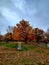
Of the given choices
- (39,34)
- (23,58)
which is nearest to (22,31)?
(39,34)

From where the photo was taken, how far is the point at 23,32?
178ft

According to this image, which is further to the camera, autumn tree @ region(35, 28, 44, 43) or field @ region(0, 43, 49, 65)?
autumn tree @ region(35, 28, 44, 43)

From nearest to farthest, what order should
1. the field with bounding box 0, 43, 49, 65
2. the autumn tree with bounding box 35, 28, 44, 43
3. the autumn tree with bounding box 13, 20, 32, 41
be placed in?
the field with bounding box 0, 43, 49, 65, the autumn tree with bounding box 13, 20, 32, 41, the autumn tree with bounding box 35, 28, 44, 43

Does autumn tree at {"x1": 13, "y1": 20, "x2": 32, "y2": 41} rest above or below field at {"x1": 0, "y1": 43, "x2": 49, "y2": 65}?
above

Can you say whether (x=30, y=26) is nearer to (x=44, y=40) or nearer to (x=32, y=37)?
(x=32, y=37)

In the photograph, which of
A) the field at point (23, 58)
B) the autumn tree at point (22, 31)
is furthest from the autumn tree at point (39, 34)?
the field at point (23, 58)

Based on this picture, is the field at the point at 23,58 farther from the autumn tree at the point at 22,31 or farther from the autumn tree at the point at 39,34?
the autumn tree at the point at 39,34

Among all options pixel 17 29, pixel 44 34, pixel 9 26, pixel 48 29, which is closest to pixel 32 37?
pixel 17 29

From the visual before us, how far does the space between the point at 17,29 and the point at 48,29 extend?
17.9m

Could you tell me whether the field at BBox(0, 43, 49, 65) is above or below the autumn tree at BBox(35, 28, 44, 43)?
below

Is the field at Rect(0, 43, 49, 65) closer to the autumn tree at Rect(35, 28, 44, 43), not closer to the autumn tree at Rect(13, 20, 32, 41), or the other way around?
the autumn tree at Rect(13, 20, 32, 41)

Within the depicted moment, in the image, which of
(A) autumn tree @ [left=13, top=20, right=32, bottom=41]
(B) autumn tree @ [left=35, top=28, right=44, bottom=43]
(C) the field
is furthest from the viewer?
(B) autumn tree @ [left=35, top=28, right=44, bottom=43]

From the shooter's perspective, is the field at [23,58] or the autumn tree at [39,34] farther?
the autumn tree at [39,34]

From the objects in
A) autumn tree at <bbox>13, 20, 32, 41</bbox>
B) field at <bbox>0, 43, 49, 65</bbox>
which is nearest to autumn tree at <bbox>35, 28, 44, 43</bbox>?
autumn tree at <bbox>13, 20, 32, 41</bbox>
